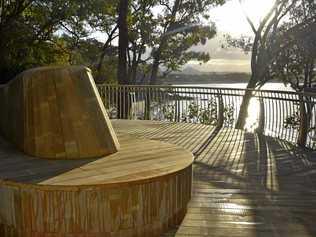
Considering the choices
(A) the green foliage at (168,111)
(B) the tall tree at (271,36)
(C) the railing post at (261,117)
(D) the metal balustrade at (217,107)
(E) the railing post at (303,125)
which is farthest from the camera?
(B) the tall tree at (271,36)

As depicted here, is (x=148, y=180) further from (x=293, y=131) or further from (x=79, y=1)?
(x=79, y=1)

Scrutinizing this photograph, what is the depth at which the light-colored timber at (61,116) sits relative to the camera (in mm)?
4090

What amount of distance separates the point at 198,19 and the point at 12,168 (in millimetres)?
23875

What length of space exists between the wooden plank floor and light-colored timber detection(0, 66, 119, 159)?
3.99 feet

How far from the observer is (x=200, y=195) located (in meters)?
4.85

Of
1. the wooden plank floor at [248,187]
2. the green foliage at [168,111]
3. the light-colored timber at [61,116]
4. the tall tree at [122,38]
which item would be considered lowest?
the wooden plank floor at [248,187]

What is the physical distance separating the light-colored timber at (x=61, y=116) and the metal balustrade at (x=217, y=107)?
15.7 feet

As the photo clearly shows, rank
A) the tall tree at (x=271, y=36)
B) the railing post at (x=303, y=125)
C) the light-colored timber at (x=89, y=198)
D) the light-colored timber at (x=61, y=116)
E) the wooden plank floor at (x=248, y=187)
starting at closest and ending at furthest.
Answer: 1. the light-colored timber at (x=89, y=198)
2. the wooden plank floor at (x=248, y=187)
3. the light-colored timber at (x=61, y=116)
4. the railing post at (x=303, y=125)
5. the tall tree at (x=271, y=36)

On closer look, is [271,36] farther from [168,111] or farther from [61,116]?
[61,116]

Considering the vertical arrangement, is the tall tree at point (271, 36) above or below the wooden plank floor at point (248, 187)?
above

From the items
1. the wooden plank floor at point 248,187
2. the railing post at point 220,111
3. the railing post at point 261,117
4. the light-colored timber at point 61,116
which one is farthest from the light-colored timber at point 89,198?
the railing post at point 220,111

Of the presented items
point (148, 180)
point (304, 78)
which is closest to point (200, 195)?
point (148, 180)

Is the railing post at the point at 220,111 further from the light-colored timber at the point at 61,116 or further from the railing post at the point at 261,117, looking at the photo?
the light-colored timber at the point at 61,116

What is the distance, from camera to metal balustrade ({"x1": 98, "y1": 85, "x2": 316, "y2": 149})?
27.1 feet
